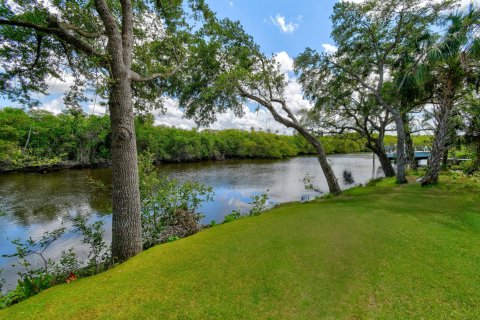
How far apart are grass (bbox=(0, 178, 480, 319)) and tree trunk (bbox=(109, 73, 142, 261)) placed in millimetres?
445

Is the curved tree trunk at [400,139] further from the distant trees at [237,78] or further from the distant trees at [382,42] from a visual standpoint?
the distant trees at [237,78]

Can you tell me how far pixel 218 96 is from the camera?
868 cm

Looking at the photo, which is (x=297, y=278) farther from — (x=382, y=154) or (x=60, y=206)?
(x=60, y=206)

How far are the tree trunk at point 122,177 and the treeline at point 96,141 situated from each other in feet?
45.1

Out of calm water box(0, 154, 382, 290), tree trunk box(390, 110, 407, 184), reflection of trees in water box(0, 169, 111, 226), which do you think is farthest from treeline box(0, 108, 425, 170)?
tree trunk box(390, 110, 407, 184)

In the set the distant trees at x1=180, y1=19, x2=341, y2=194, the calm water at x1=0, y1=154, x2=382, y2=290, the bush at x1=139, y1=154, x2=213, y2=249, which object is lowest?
the calm water at x1=0, y1=154, x2=382, y2=290

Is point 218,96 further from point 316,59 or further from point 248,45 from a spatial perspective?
point 316,59

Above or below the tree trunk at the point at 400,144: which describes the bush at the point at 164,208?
below

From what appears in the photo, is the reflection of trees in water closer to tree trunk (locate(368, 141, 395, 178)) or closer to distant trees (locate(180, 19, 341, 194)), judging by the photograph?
distant trees (locate(180, 19, 341, 194))

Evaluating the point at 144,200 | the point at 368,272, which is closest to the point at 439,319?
the point at 368,272

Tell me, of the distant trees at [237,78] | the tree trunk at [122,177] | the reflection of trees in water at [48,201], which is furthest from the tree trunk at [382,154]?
the reflection of trees in water at [48,201]

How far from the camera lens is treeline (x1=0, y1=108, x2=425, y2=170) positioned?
23.4 metres

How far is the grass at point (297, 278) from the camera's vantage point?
233 centimetres

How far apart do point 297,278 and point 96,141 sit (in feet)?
126
